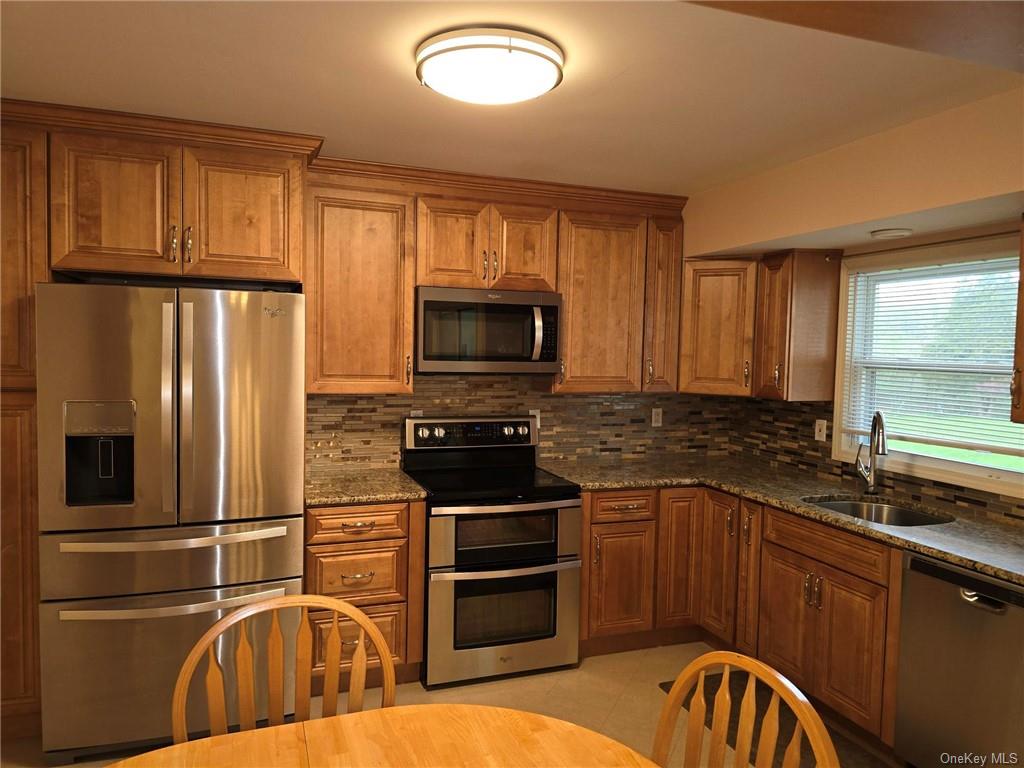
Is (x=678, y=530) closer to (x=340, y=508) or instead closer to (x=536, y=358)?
(x=536, y=358)

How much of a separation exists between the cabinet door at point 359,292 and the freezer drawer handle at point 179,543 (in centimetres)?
71

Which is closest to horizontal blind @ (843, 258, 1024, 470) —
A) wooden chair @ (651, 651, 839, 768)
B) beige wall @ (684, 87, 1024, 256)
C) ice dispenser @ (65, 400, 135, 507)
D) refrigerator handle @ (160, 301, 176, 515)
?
beige wall @ (684, 87, 1024, 256)

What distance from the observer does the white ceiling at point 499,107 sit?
5.66 ft

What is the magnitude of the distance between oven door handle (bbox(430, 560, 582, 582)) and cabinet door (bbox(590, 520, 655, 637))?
6.9 inches

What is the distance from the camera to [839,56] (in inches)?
73.9

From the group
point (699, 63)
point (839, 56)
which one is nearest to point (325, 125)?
point (699, 63)

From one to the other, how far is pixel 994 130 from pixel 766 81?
753 millimetres

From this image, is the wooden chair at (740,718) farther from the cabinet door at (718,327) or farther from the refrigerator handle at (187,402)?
the cabinet door at (718,327)

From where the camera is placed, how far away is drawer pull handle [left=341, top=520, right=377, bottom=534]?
2893mm

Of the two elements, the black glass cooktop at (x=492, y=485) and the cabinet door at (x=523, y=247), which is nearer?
the black glass cooktop at (x=492, y=485)

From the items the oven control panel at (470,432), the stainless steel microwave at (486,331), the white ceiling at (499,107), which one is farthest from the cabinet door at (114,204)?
the oven control panel at (470,432)

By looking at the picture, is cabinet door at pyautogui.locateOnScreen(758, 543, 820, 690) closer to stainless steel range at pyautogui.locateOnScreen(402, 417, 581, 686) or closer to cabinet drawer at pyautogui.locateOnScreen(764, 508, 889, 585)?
cabinet drawer at pyautogui.locateOnScreen(764, 508, 889, 585)

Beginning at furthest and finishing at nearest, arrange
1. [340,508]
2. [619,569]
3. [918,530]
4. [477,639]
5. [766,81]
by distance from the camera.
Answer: [619,569] < [477,639] < [340,508] < [918,530] < [766,81]

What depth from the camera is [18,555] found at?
8.28 ft
